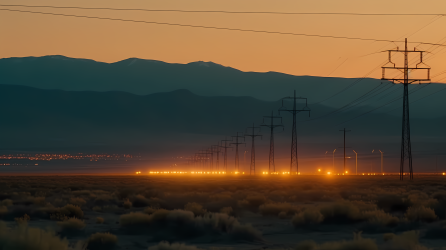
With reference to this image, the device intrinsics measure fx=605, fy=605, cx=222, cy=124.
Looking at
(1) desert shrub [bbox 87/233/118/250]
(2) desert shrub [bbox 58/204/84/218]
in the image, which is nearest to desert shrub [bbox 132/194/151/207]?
(2) desert shrub [bbox 58/204/84/218]

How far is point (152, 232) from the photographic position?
24406 millimetres

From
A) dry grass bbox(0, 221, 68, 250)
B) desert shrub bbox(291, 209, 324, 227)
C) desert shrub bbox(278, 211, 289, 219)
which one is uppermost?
dry grass bbox(0, 221, 68, 250)

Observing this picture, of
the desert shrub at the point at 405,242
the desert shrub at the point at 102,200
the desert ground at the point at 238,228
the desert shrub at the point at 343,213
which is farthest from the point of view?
the desert shrub at the point at 102,200

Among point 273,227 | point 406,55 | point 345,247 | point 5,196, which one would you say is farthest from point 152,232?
point 406,55

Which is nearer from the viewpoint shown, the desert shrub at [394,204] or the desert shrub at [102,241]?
the desert shrub at [102,241]

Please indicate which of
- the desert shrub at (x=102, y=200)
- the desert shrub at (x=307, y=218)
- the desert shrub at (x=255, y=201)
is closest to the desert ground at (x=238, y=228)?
the desert shrub at (x=307, y=218)

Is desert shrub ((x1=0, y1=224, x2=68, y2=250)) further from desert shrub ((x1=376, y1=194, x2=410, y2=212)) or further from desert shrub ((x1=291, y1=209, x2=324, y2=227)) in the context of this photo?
desert shrub ((x1=376, y1=194, x2=410, y2=212))

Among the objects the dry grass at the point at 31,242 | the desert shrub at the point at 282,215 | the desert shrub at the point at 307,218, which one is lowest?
the desert shrub at the point at 282,215

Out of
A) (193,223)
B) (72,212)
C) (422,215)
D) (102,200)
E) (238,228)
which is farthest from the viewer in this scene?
(102,200)

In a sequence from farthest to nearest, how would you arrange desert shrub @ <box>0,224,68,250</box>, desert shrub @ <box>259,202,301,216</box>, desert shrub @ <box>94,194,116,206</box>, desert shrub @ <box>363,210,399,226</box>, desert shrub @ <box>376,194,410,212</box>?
desert shrub @ <box>94,194,116,206</box> → desert shrub @ <box>376,194,410,212</box> → desert shrub @ <box>259,202,301,216</box> → desert shrub @ <box>363,210,399,226</box> → desert shrub @ <box>0,224,68,250</box>

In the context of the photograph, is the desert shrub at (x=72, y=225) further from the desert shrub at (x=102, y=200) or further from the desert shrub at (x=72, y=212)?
the desert shrub at (x=102, y=200)

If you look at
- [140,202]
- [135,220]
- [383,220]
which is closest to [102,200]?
[140,202]

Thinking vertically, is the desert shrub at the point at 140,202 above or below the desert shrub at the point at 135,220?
below

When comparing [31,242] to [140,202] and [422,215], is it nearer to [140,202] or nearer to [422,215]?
[422,215]
